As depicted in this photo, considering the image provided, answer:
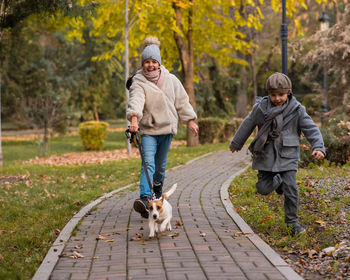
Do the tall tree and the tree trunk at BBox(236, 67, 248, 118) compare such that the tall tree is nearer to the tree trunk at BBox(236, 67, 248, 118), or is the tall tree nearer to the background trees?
the background trees

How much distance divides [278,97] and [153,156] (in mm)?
1699

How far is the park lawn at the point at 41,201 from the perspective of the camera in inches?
207

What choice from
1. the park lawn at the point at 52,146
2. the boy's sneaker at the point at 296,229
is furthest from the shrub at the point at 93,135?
the boy's sneaker at the point at 296,229

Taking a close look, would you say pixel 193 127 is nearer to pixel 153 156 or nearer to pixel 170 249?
pixel 153 156

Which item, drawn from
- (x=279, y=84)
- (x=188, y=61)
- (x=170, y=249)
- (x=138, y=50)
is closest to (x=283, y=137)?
(x=279, y=84)

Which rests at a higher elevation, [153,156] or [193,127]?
[193,127]

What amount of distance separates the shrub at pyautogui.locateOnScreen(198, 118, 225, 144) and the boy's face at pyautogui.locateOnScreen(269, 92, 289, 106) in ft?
50.1

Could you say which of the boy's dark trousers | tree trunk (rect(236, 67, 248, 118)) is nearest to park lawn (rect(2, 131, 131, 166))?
tree trunk (rect(236, 67, 248, 118))

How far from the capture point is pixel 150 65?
6.09m

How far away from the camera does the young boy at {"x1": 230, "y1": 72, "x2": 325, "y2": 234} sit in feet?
18.0

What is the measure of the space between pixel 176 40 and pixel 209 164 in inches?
298

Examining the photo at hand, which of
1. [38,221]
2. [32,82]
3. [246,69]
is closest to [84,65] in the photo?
[32,82]

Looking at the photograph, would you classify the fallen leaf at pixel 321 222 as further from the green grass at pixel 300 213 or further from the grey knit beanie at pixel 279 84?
the grey knit beanie at pixel 279 84

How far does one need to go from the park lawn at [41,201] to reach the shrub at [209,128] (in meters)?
5.60
